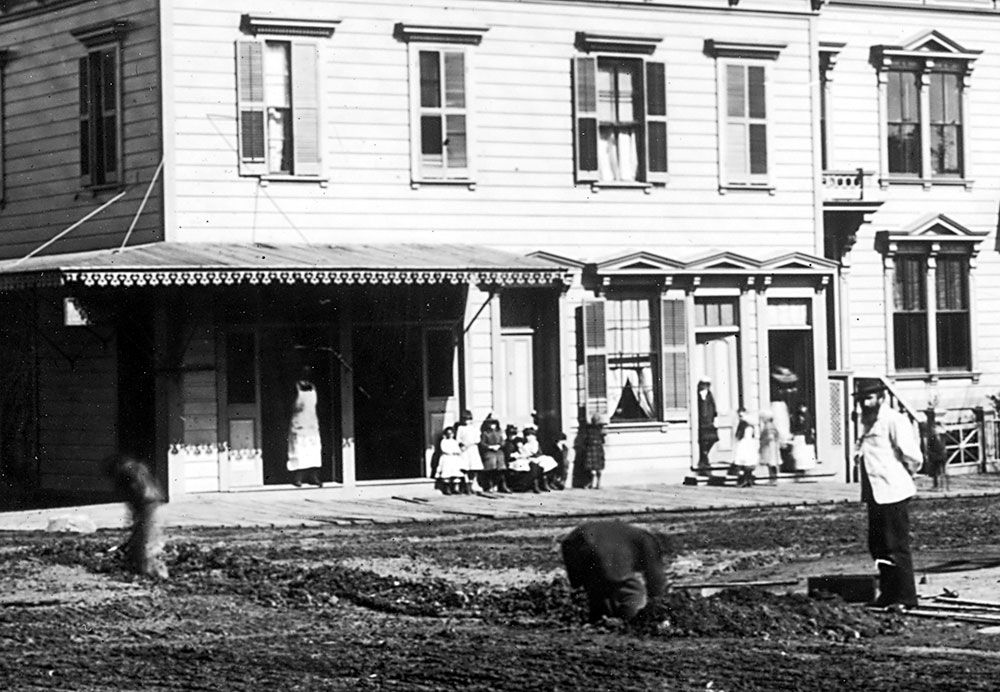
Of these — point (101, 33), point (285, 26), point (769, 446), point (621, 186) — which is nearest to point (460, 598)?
point (285, 26)

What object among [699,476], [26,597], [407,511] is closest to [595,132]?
[699,476]

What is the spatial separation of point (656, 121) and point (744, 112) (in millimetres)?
1803

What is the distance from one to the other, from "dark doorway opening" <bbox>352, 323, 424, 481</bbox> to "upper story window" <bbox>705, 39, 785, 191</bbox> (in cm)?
629

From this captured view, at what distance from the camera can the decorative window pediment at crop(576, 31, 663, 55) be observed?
31.6 metres

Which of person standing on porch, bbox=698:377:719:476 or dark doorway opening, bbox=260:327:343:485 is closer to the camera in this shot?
dark doorway opening, bbox=260:327:343:485

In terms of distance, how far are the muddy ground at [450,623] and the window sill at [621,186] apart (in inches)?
424

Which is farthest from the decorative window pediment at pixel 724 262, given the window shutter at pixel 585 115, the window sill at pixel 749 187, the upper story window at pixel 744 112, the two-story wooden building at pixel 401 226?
the window shutter at pixel 585 115

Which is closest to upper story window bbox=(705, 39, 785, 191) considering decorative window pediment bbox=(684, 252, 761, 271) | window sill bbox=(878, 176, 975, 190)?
decorative window pediment bbox=(684, 252, 761, 271)

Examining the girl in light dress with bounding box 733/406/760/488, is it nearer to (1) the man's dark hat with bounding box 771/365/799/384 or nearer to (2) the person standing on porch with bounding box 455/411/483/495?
(1) the man's dark hat with bounding box 771/365/799/384

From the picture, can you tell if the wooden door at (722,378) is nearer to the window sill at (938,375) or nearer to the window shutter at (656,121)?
the window shutter at (656,121)

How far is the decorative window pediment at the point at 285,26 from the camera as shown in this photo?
28.9 meters

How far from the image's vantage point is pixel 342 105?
97.1 feet

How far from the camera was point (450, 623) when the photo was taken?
49.2 feet

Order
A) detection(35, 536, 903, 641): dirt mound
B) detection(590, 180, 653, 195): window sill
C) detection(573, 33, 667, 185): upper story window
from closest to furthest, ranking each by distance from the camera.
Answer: detection(35, 536, 903, 641): dirt mound < detection(573, 33, 667, 185): upper story window < detection(590, 180, 653, 195): window sill
